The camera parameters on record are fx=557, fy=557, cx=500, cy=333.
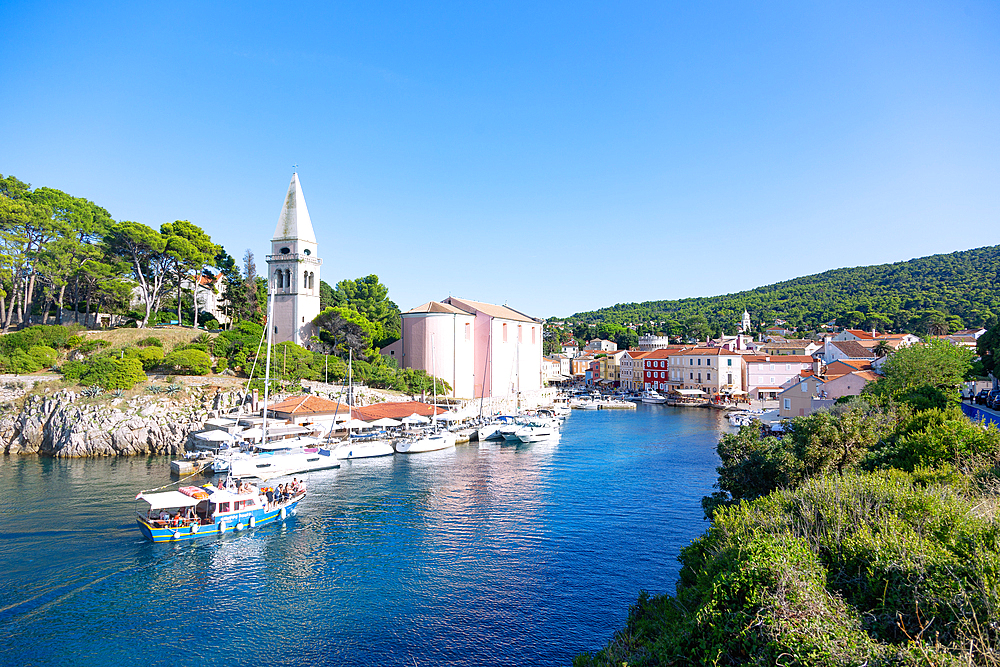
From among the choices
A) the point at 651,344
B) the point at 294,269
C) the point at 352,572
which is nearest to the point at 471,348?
the point at 294,269

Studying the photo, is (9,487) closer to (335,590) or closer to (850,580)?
(335,590)

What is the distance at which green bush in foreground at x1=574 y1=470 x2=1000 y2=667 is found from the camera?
5363mm

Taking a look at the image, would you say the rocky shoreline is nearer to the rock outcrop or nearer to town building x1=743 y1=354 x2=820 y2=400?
the rock outcrop

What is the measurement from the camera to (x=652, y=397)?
6244 cm

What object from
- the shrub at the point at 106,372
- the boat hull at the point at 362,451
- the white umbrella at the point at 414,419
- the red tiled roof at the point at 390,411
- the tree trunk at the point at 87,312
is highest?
the tree trunk at the point at 87,312

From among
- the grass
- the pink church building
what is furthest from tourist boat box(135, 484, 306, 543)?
the pink church building

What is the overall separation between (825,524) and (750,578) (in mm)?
2469

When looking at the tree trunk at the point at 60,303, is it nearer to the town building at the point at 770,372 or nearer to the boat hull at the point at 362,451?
the boat hull at the point at 362,451

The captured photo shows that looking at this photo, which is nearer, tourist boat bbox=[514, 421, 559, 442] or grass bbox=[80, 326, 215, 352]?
tourist boat bbox=[514, 421, 559, 442]

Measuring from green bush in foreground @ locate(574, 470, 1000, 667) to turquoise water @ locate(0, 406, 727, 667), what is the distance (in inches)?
199

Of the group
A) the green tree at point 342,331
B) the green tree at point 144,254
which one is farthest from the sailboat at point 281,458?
the green tree at point 144,254

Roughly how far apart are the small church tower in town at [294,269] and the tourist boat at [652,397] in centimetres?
3683

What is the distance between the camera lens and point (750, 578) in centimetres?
609

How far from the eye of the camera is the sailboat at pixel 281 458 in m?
23.9
